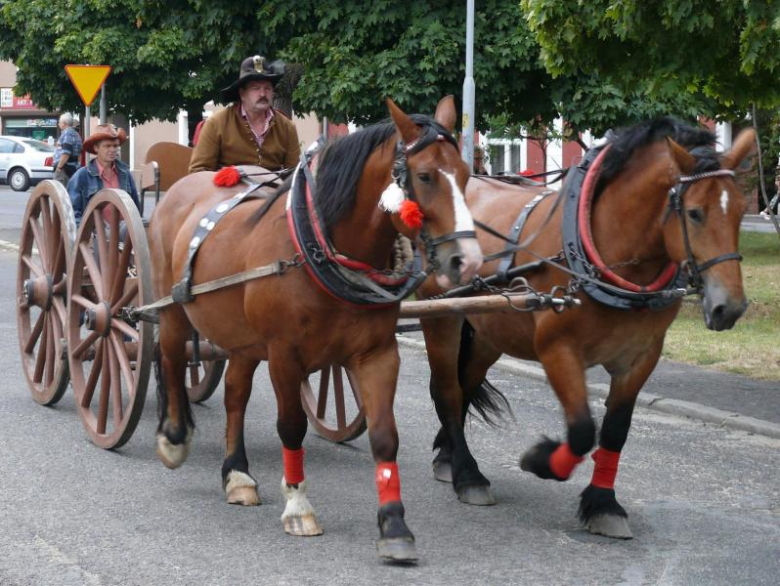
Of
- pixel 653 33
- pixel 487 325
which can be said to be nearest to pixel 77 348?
pixel 487 325

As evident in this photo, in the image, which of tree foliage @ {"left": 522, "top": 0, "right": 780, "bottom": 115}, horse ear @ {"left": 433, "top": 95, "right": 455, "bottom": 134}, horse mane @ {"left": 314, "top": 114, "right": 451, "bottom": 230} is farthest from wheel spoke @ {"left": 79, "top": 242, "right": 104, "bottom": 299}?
tree foliage @ {"left": 522, "top": 0, "right": 780, "bottom": 115}

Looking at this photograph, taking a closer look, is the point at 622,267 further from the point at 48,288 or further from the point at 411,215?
the point at 48,288

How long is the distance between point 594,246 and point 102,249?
10.4 ft

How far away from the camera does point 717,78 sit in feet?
34.1

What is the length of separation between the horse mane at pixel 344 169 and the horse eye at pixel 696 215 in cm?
126

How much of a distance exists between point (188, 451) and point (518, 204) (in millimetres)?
2144

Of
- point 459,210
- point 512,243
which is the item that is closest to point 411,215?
point 459,210

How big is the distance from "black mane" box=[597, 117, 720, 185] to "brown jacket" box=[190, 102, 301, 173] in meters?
2.50

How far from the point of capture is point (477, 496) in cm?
647

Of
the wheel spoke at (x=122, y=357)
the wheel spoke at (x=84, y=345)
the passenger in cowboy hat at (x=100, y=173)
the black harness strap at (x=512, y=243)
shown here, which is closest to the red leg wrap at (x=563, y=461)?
the black harness strap at (x=512, y=243)

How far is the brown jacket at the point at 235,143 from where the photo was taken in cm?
764

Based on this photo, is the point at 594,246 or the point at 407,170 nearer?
the point at 407,170

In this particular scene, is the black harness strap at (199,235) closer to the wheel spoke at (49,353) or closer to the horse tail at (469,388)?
the horse tail at (469,388)

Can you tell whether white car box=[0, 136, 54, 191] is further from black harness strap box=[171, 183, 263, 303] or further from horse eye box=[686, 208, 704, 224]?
horse eye box=[686, 208, 704, 224]
